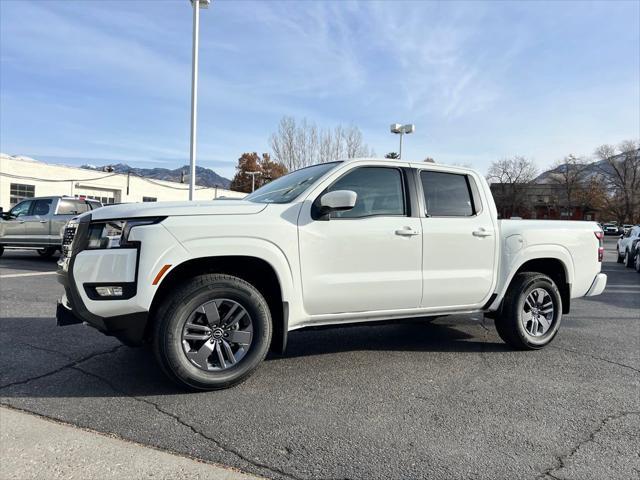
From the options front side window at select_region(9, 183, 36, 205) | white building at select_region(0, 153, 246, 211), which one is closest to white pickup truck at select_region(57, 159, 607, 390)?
white building at select_region(0, 153, 246, 211)

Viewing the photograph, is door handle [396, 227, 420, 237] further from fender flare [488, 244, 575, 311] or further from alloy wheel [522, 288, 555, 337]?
alloy wheel [522, 288, 555, 337]

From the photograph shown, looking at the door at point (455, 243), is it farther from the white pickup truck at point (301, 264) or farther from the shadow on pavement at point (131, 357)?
the shadow on pavement at point (131, 357)

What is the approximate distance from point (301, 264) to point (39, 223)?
1254 centimetres

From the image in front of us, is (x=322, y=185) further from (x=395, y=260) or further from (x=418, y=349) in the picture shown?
(x=418, y=349)

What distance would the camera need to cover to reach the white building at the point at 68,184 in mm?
29359

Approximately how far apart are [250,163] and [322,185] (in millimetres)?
72135

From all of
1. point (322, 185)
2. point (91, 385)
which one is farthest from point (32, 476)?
point (322, 185)

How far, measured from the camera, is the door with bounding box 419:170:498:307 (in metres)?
4.51

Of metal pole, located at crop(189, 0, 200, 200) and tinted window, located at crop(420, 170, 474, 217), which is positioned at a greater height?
metal pole, located at crop(189, 0, 200, 200)

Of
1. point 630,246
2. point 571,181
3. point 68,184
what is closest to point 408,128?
point 630,246

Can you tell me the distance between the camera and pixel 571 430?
3209mm

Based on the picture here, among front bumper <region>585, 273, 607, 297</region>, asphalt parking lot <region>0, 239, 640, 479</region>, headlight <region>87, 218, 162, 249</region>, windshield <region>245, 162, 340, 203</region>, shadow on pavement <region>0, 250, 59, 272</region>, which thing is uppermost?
windshield <region>245, 162, 340, 203</region>

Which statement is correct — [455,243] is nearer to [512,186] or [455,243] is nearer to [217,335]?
[217,335]

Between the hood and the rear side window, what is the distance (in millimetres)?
11458
